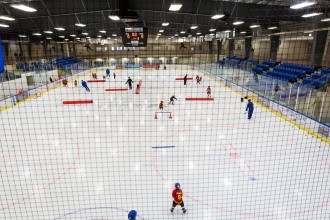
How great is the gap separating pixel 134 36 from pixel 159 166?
8.11 meters

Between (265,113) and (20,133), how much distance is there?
9542mm

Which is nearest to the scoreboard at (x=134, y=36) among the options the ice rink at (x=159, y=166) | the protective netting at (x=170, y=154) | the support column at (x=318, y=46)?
the protective netting at (x=170, y=154)

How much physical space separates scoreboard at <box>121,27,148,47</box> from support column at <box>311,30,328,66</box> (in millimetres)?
9667

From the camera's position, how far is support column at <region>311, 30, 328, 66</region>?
538 inches

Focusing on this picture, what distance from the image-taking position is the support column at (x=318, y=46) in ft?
44.8

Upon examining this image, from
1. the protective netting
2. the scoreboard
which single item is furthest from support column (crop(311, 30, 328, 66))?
the scoreboard

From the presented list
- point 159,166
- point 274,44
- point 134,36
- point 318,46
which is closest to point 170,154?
point 159,166

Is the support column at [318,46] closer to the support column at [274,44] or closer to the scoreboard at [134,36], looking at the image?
the support column at [274,44]

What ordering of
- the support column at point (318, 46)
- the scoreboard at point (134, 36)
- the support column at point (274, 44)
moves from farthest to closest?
the support column at point (274, 44) → the support column at point (318, 46) → the scoreboard at point (134, 36)

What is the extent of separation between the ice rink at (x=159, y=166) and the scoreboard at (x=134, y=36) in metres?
3.72

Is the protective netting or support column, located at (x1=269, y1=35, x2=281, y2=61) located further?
support column, located at (x1=269, y1=35, x2=281, y2=61)

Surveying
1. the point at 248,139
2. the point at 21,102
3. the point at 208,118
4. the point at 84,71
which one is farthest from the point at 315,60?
the point at 84,71

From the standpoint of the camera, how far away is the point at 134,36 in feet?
40.2

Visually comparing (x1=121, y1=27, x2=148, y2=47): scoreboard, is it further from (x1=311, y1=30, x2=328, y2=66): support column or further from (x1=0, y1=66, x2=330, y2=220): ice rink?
(x1=311, y1=30, x2=328, y2=66): support column
